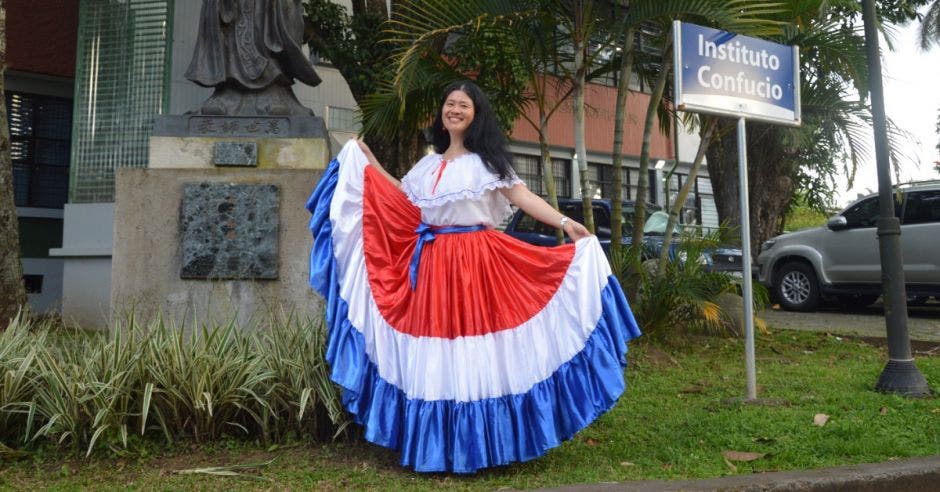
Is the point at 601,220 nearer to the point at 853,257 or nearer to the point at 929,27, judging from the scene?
the point at 853,257

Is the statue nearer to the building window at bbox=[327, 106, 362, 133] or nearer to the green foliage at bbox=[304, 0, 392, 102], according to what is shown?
the green foliage at bbox=[304, 0, 392, 102]

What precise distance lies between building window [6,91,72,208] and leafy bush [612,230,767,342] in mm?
9830

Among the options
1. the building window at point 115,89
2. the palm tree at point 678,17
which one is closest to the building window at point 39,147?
the building window at point 115,89

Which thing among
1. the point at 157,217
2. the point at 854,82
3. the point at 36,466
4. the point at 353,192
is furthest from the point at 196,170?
the point at 854,82

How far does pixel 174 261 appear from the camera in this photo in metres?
5.88

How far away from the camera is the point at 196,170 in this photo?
19.5 ft

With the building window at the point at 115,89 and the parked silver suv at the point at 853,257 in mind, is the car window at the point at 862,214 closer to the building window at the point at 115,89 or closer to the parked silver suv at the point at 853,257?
the parked silver suv at the point at 853,257

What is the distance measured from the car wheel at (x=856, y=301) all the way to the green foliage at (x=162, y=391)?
10.6 meters

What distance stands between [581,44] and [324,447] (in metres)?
4.60

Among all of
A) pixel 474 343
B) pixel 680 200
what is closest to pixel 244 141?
pixel 474 343

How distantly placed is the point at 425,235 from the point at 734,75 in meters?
2.46

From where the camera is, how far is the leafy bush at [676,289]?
24.4ft

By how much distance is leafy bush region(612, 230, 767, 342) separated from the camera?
292 inches

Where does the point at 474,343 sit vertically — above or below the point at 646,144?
below
